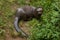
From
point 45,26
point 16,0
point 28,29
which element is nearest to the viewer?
point 45,26

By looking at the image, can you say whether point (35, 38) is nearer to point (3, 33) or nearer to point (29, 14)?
point (3, 33)

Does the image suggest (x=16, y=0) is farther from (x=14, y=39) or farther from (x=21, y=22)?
(x=14, y=39)

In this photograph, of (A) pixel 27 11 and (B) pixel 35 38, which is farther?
(A) pixel 27 11

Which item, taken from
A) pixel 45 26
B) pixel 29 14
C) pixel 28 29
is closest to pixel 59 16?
pixel 45 26

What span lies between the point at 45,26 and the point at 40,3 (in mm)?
2287

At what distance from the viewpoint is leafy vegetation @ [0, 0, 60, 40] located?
619cm

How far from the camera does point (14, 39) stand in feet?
23.1

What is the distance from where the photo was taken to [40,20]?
7918 mm

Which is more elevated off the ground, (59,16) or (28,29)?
(59,16)

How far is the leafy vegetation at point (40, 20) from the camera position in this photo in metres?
6.19

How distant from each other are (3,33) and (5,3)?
1549mm

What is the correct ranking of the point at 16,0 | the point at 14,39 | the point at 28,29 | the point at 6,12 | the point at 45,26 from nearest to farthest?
the point at 45,26 → the point at 14,39 → the point at 28,29 → the point at 6,12 → the point at 16,0

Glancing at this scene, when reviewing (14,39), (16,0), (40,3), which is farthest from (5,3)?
(14,39)

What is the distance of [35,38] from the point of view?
6.39 m
